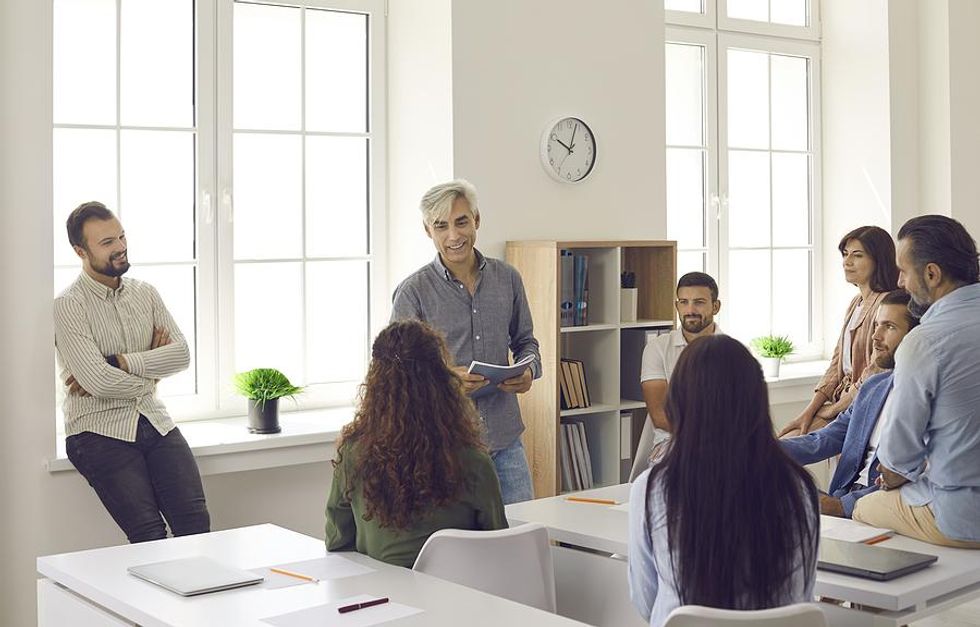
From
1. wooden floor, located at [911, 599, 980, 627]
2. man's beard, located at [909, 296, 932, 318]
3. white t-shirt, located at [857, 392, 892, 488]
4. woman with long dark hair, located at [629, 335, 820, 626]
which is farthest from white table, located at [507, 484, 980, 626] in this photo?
wooden floor, located at [911, 599, 980, 627]

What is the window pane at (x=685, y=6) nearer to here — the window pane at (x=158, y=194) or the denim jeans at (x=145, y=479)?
the window pane at (x=158, y=194)

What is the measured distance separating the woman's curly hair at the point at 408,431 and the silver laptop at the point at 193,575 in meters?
0.36

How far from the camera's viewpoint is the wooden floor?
5.23 metres

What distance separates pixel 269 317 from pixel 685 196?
9.27 feet

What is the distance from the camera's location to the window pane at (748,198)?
7109mm

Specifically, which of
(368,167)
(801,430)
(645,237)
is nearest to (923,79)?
(645,237)

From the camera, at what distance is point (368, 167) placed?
5559 millimetres

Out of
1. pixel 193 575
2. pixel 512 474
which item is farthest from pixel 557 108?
pixel 193 575

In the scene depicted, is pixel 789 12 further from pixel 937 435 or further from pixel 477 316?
pixel 937 435

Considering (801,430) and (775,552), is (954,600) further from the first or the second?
(801,430)

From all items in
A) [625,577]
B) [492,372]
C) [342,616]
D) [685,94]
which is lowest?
[625,577]

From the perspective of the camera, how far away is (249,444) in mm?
4691

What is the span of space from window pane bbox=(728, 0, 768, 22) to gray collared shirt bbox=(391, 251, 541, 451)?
3498mm

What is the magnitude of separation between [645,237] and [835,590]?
11.3 feet
